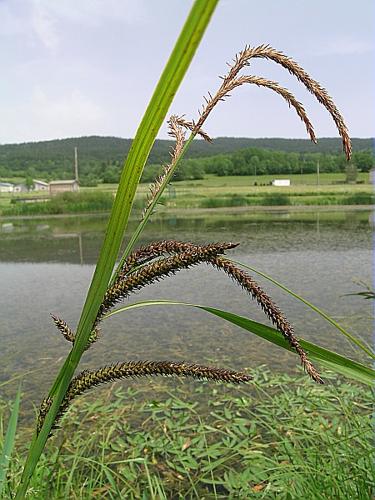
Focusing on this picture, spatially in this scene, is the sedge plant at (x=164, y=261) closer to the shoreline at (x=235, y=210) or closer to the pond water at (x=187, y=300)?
the pond water at (x=187, y=300)

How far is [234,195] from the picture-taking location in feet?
47.3

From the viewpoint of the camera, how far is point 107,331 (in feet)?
10.1

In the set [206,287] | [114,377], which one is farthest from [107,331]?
[114,377]

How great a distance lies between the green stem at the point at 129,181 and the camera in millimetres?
195

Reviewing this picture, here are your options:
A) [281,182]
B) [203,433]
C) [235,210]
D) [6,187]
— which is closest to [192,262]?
[203,433]

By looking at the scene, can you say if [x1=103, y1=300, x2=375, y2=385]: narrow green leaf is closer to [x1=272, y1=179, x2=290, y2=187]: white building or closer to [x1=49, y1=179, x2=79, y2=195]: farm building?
[x1=49, y1=179, x2=79, y2=195]: farm building

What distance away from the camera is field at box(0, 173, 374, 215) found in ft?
39.1

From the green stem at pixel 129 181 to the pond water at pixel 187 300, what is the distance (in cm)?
74

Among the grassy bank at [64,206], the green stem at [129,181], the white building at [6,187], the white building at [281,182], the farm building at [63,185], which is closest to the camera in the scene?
the green stem at [129,181]

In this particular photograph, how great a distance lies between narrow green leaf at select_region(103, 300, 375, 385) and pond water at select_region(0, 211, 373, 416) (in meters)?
0.60

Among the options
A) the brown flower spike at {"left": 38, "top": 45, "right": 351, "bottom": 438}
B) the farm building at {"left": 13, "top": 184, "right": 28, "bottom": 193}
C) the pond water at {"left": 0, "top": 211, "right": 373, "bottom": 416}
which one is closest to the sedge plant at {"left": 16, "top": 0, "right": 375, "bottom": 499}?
the brown flower spike at {"left": 38, "top": 45, "right": 351, "bottom": 438}

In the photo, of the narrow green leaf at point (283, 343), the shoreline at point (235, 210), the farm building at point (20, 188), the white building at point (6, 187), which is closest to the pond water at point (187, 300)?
the narrow green leaf at point (283, 343)

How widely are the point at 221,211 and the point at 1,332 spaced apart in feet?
32.5

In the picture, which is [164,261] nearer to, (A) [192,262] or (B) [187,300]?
(A) [192,262]
